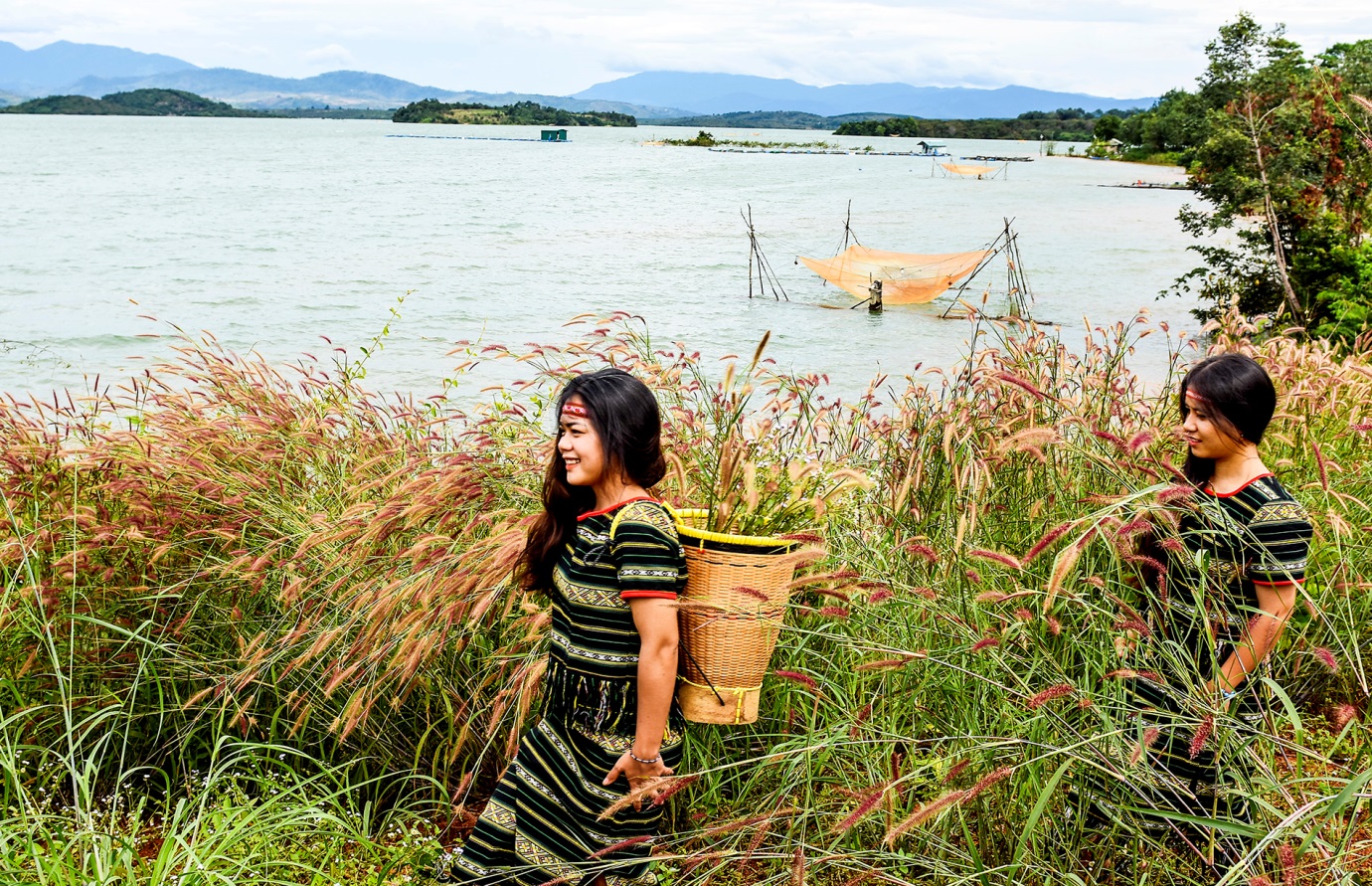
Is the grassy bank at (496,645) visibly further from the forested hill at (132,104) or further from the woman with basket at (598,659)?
the forested hill at (132,104)

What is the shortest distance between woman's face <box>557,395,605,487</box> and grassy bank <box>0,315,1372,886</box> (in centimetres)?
29

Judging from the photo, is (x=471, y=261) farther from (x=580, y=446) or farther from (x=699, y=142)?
(x=699, y=142)

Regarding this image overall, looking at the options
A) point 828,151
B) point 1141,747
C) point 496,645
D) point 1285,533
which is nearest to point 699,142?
point 828,151

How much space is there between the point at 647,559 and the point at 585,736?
45 centimetres

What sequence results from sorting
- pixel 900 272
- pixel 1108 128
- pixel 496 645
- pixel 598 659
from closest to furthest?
1. pixel 598 659
2. pixel 496 645
3. pixel 900 272
4. pixel 1108 128

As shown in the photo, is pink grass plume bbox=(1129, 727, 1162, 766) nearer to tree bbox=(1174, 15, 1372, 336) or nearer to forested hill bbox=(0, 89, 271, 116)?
tree bbox=(1174, 15, 1372, 336)

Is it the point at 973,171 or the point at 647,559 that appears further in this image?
the point at 973,171

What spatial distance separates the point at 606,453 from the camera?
8.17 ft

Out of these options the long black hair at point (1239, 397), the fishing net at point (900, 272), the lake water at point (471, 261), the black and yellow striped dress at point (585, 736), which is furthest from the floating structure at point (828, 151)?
the black and yellow striped dress at point (585, 736)

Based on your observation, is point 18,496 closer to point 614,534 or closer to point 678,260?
point 614,534

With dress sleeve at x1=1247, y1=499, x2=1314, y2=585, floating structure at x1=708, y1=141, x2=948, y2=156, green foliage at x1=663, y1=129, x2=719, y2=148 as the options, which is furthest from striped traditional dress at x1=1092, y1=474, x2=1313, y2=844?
green foliage at x1=663, y1=129, x2=719, y2=148

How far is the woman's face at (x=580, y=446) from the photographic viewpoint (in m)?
2.48

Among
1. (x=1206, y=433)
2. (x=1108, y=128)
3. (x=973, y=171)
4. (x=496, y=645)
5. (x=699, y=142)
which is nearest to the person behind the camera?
(x=1206, y=433)

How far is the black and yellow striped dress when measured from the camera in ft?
8.00
